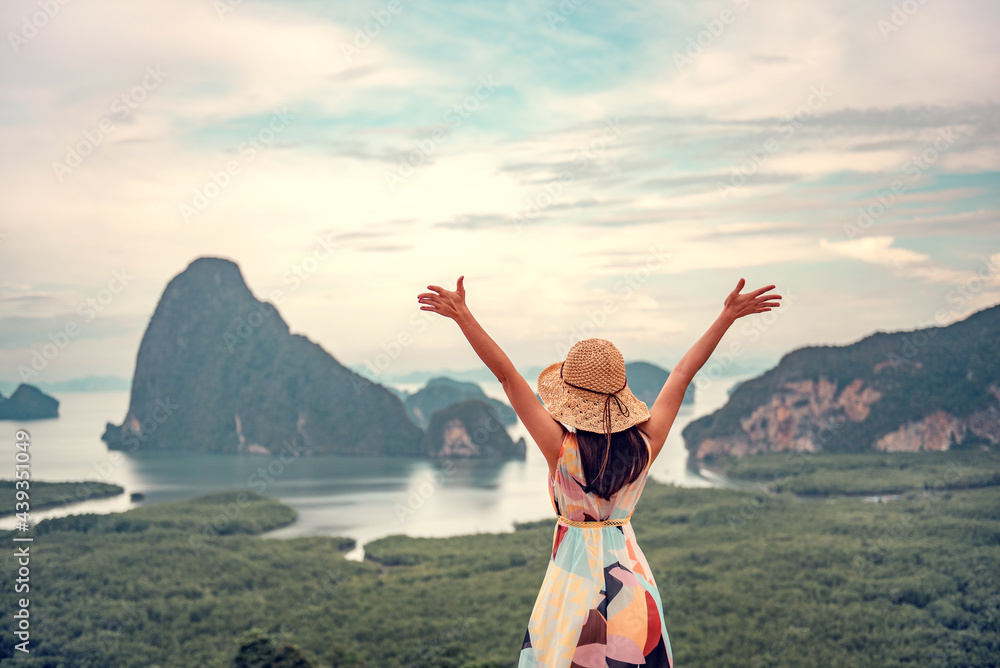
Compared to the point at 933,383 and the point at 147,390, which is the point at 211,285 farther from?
the point at 933,383

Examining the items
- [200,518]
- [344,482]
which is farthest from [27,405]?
[200,518]

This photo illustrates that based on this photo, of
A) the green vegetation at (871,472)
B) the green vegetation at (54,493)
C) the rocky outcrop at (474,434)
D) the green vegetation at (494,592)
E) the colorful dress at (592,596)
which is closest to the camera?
the colorful dress at (592,596)

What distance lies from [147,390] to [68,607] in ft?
165

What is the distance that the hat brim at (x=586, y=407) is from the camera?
2.26 meters

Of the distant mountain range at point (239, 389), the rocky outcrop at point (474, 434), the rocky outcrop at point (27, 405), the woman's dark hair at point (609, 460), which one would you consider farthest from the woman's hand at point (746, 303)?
the rocky outcrop at point (27, 405)

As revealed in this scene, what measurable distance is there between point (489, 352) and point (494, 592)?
1497cm

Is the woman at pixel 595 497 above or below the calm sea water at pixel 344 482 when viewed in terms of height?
above

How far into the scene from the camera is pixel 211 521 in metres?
25.6

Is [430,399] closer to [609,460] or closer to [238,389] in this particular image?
[238,389]

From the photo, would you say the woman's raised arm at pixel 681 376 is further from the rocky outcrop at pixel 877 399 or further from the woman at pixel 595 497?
the rocky outcrop at pixel 877 399

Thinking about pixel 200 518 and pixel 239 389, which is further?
pixel 239 389

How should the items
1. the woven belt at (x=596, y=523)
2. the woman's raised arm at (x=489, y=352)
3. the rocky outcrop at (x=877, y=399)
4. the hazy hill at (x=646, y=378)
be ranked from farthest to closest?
the hazy hill at (x=646, y=378)
the rocky outcrop at (x=877, y=399)
the woven belt at (x=596, y=523)
the woman's raised arm at (x=489, y=352)

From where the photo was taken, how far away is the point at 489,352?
82.0 inches

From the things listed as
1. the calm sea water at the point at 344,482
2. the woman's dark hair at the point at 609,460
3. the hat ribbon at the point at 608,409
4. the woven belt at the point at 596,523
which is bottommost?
the calm sea water at the point at 344,482
